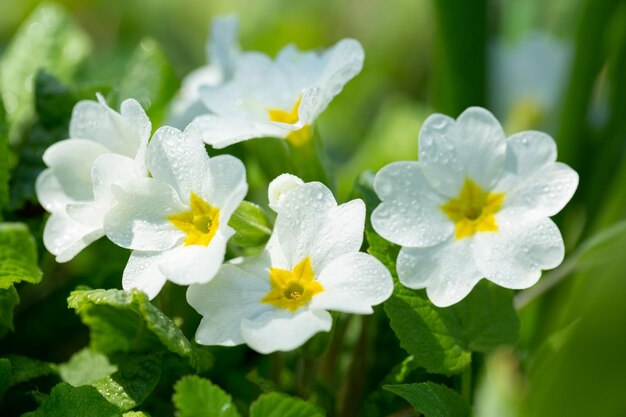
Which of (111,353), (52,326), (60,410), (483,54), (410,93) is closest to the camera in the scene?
(60,410)

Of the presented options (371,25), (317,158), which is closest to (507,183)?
(317,158)

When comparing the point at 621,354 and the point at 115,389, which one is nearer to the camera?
the point at 621,354

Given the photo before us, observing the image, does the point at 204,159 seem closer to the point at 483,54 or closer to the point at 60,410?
the point at 60,410

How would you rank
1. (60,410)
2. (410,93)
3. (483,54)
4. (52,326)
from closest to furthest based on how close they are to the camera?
(60,410)
(52,326)
(483,54)
(410,93)

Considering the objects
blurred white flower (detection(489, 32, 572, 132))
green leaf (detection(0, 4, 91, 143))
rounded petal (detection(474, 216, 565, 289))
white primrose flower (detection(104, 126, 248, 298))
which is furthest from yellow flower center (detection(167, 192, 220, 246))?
blurred white flower (detection(489, 32, 572, 132))

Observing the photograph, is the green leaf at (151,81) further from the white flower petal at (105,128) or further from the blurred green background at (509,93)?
the white flower petal at (105,128)

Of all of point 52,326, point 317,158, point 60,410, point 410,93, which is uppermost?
point 317,158

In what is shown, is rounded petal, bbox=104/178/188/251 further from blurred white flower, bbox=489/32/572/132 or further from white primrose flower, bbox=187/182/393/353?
blurred white flower, bbox=489/32/572/132
